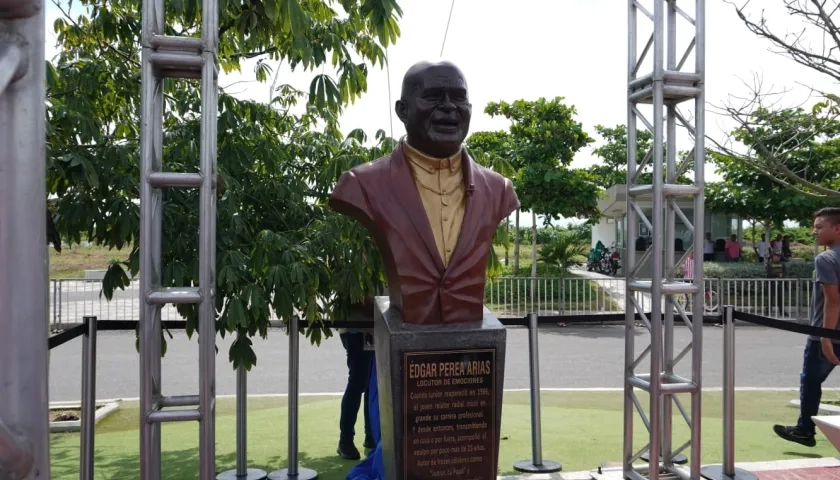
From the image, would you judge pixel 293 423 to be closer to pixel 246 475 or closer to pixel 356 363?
pixel 246 475

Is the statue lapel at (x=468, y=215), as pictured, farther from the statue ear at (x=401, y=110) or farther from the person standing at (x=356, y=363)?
the person standing at (x=356, y=363)

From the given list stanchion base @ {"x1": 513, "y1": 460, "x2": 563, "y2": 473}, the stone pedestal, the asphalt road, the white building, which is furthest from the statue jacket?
the white building

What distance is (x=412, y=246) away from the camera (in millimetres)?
3318

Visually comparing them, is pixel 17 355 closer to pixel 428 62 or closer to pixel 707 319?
pixel 428 62

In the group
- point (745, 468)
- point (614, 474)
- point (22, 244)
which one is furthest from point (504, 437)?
point (22, 244)

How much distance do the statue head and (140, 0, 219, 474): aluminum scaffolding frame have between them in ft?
3.51

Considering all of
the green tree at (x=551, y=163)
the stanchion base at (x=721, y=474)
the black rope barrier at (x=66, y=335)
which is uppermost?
the green tree at (x=551, y=163)

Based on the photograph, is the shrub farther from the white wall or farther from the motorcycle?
the white wall

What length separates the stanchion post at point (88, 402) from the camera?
3936mm

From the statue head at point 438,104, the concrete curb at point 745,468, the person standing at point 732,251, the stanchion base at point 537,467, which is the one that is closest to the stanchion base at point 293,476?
the concrete curb at point 745,468

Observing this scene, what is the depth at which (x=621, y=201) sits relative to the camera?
Result: 21469mm

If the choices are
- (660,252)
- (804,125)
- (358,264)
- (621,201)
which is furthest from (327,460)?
(621,201)

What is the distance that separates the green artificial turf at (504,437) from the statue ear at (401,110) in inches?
99.0

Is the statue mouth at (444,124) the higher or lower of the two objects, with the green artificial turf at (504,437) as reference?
higher
